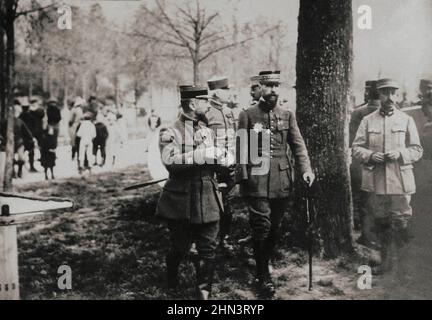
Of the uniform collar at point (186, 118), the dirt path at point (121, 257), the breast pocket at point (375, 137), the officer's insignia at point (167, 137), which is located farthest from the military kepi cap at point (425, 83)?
the officer's insignia at point (167, 137)

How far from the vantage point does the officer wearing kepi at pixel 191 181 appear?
4285 mm

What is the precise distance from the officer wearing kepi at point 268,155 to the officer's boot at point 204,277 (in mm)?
492

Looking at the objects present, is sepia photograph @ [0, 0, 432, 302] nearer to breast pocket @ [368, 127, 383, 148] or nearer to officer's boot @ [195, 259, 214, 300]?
breast pocket @ [368, 127, 383, 148]

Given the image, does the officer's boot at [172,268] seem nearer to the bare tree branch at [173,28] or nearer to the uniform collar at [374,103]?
the bare tree branch at [173,28]

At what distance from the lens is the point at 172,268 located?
458 centimetres

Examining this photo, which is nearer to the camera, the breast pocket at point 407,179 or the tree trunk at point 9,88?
the tree trunk at point 9,88

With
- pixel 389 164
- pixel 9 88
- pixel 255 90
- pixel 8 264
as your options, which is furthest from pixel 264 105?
pixel 8 264

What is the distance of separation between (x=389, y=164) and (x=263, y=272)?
158 centimetres

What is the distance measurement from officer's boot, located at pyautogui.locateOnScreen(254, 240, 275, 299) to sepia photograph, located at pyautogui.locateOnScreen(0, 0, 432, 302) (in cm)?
3

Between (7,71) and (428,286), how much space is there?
173 inches

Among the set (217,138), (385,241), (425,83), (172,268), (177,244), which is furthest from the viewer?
(425,83)

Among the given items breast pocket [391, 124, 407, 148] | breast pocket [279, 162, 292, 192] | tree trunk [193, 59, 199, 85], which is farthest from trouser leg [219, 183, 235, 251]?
breast pocket [391, 124, 407, 148]

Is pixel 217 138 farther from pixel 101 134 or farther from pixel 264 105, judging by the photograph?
pixel 101 134
